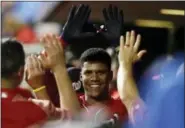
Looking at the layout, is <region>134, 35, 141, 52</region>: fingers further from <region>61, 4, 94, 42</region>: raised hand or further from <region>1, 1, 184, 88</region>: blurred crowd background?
<region>61, 4, 94, 42</region>: raised hand

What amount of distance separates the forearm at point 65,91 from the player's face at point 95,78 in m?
0.07

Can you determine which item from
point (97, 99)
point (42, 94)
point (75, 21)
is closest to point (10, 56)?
point (42, 94)

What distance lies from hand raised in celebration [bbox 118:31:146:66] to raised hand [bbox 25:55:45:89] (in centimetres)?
36

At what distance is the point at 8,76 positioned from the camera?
239 cm

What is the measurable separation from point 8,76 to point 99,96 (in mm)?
414

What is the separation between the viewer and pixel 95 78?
2.48m

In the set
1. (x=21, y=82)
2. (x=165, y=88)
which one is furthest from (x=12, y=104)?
(x=165, y=88)

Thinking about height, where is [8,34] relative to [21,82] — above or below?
above

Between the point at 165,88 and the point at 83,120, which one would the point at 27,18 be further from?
the point at 165,88

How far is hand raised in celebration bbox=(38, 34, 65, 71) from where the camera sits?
8.07 ft

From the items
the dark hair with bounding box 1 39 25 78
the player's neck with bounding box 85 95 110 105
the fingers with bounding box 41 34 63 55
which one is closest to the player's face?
the player's neck with bounding box 85 95 110 105

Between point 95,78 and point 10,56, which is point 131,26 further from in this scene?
point 10,56

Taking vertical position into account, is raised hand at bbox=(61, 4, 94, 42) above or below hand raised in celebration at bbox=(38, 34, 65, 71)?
above

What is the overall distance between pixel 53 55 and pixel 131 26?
0.37 m
